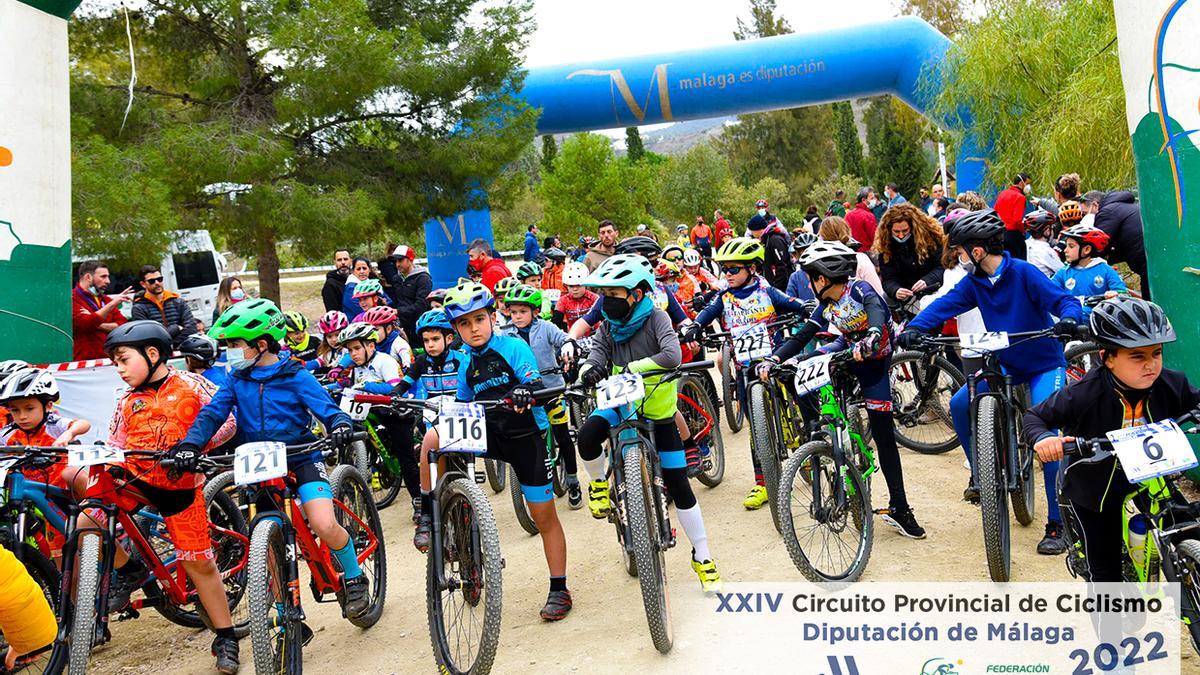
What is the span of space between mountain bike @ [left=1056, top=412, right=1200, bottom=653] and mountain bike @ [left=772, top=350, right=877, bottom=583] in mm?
1715

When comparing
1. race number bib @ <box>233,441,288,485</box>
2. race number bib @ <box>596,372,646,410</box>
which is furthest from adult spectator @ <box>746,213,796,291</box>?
race number bib @ <box>233,441,288,485</box>

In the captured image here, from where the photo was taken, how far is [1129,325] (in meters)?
4.04

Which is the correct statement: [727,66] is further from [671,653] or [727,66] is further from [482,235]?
[671,653]

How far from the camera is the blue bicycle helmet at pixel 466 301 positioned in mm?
5711

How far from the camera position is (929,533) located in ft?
22.2

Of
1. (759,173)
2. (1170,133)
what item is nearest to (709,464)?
(1170,133)

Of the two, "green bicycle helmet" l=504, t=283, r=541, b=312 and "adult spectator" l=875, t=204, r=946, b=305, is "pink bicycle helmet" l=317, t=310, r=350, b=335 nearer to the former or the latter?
"green bicycle helmet" l=504, t=283, r=541, b=312

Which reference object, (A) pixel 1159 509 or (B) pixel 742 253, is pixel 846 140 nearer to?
(B) pixel 742 253

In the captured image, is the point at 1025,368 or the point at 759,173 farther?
the point at 759,173

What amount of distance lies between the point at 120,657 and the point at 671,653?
367cm

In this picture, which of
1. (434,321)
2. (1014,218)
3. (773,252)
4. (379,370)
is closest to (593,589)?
(434,321)

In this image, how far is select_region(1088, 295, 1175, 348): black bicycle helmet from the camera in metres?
4.00

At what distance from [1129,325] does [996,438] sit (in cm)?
160

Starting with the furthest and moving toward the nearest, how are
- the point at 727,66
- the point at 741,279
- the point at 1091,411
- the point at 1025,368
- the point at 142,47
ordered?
1. the point at 727,66
2. the point at 142,47
3. the point at 741,279
4. the point at 1025,368
5. the point at 1091,411
